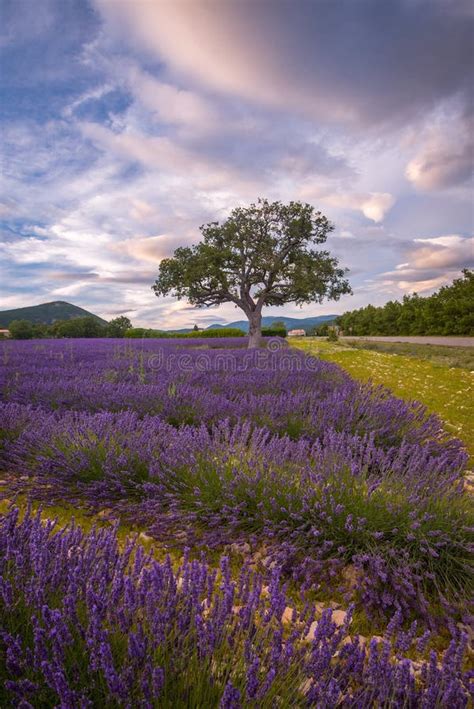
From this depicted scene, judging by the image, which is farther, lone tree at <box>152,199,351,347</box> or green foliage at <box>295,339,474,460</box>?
lone tree at <box>152,199,351,347</box>

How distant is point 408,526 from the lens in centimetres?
184

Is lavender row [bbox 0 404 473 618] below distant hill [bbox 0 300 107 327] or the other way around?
below

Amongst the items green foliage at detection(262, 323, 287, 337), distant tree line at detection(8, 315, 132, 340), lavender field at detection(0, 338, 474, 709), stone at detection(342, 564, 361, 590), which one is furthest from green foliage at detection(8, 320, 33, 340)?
stone at detection(342, 564, 361, 590)

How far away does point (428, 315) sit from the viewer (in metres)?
25.9

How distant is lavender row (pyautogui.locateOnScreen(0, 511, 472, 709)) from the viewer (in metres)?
0.86

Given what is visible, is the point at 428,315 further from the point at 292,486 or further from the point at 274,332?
the point at 292,486

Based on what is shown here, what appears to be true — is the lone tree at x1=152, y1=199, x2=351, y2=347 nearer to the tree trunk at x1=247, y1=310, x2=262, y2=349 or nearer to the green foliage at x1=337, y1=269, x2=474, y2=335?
the tree trunk at x1=247, y1=310, x2=262, y2=349

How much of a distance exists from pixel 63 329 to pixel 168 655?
2947 centimetres

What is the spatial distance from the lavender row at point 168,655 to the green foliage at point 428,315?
24.8 m

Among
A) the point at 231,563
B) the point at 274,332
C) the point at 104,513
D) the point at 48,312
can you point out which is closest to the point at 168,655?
the point at 231,563

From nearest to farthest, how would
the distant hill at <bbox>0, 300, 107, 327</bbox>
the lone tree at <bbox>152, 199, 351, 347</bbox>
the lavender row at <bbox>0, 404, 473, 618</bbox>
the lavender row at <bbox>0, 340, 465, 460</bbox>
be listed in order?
1. the lavender row at <bbox>0, 404, 473, 618</bbox>
2. the lavender row at <bbox>0, 340, 465, 460</bbox>
3. the lone tree at <bbox>152, 199, 351, 347</bbox>
4. the distant hill at <bbox>0, 300, 107, 327</bbox>

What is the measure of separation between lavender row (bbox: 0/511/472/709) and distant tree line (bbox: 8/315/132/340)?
2526cm

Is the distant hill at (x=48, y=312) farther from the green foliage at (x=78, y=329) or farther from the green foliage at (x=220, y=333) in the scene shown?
the green foliage at (x=220, y=333)

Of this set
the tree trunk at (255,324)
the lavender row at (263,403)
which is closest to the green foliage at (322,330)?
the tree trunk at (255,324)
